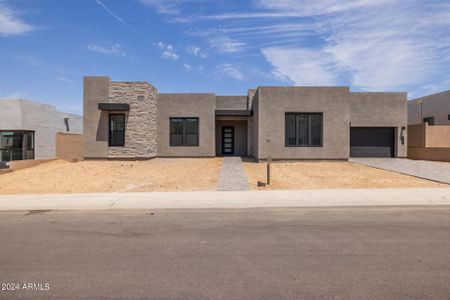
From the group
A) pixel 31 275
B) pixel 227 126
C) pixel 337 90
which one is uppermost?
pixel 337 90

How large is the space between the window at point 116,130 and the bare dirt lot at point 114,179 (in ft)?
7.00

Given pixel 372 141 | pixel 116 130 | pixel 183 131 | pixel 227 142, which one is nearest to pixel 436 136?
pixel 372 141

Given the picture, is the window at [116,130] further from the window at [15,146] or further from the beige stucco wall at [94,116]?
the window at [15,146]

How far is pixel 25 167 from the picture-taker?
18672 mm

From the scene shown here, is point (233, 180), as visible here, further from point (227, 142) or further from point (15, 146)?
point (15, 146)

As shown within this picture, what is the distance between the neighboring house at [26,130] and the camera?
22.3 meters

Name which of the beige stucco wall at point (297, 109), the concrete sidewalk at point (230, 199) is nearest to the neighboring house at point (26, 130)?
the concrete sidewalk at point (230, 199)

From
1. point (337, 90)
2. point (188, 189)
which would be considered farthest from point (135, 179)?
point (337, 90)

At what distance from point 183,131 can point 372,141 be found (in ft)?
50.5

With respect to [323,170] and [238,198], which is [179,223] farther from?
[323,170]

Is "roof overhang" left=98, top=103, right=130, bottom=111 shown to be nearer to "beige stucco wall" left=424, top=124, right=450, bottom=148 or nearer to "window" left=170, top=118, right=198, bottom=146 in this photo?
"window" left=170, top=118, right=198, bottom=146

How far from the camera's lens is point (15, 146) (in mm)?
22516

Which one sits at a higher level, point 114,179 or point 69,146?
point 69,146

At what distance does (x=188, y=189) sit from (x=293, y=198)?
412cm
